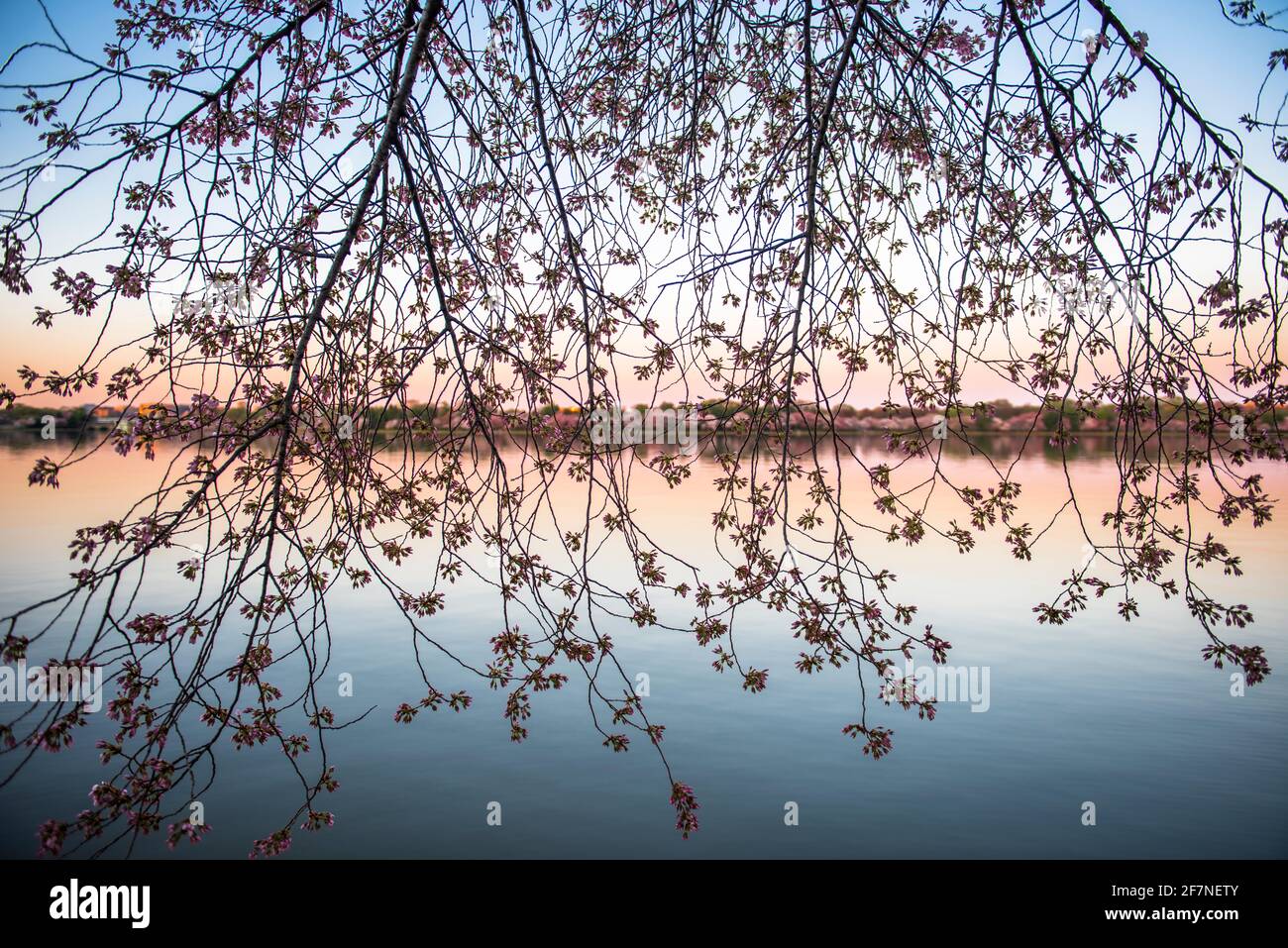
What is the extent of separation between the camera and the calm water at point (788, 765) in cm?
741

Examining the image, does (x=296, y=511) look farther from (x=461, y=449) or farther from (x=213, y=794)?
(x=213, y=794)

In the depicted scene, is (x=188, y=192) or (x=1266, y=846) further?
(x=1266, y=846)

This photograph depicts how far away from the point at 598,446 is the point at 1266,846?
7.36m

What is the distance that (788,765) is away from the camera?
8.41 meters

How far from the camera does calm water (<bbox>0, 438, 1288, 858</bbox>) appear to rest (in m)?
7.41

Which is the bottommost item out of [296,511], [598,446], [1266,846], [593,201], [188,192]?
[1266,846]

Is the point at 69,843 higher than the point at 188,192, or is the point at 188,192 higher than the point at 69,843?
the point at 188,192

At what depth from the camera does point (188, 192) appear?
370cm

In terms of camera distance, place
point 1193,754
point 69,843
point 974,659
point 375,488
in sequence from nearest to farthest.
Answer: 1. point 375,488
2. point 69,843
3. point 1193,754
4. point 974,659

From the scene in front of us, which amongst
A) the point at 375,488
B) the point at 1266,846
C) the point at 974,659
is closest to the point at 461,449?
the point at 375,488

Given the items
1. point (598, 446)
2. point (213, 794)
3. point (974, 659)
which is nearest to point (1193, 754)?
point (974, 659)

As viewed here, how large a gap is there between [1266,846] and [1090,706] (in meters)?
2.37
